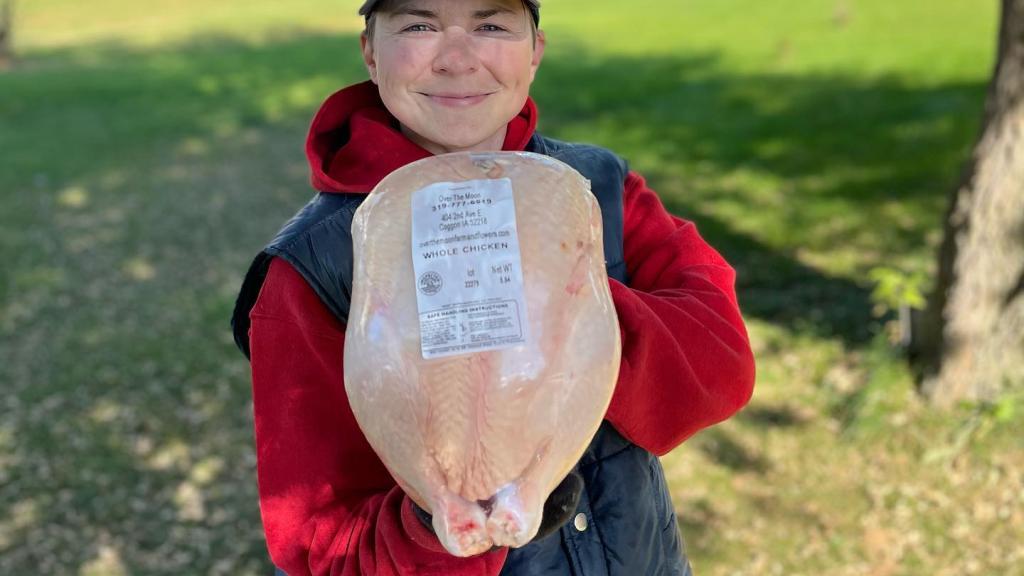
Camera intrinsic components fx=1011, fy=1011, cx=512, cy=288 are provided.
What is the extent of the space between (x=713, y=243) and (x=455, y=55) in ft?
22.6

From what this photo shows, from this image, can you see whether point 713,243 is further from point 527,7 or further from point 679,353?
point 679,353

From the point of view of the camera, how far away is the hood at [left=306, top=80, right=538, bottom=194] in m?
1.93

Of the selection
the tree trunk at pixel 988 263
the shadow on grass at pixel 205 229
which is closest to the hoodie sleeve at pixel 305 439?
the shadow on grass at pixel 205 229

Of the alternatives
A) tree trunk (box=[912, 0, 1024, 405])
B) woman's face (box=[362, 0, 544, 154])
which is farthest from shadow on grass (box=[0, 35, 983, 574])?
woman's face (box=[362, 0, 544, 154])

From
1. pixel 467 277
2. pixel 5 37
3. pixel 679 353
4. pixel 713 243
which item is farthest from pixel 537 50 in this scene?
pixel 5 37

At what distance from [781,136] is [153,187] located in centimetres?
751

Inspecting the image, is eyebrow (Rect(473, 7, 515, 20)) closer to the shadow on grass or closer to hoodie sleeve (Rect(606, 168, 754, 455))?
hoodie sleeve (Rect(606, 168, 754, 455))

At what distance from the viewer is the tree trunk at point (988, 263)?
510 centimetres

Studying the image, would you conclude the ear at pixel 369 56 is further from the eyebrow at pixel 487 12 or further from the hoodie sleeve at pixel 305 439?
the hoodie sleeve at pixel 305 439

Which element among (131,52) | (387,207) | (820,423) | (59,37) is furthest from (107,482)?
(59,37)

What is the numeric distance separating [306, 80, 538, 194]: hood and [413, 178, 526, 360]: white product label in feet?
1.82

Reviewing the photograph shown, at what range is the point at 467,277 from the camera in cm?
133

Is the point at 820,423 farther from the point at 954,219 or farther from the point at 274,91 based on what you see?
the point at 274,91

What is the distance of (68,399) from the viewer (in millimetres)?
7008
